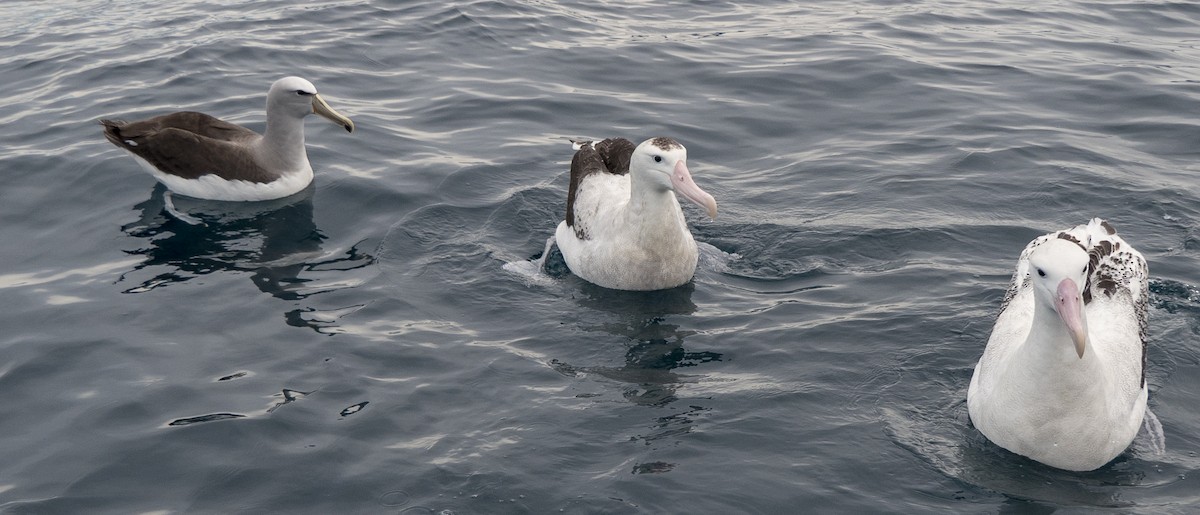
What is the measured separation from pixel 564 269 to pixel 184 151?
418 centimetres

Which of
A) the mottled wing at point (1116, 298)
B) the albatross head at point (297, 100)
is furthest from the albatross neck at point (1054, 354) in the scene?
the albatross head at point (297, 100)

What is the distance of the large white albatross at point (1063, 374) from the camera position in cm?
643

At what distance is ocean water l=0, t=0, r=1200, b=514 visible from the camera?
7094 mm

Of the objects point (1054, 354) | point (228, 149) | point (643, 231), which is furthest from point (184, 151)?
point (1054, 354)

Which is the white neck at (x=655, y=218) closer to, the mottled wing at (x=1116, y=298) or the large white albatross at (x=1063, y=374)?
the large white albatross at (x=1063, y=374)

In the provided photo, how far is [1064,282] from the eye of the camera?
20.6ft

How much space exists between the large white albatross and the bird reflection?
16.7ft

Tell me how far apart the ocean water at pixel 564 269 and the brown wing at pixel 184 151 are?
1.33ft

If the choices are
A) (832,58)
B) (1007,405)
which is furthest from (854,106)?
(1007,405)

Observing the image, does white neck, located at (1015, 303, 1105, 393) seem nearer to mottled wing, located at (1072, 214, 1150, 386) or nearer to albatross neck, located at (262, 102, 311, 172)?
mottled wing, located at (1072, 214, 1150, 386)

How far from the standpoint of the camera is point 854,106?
47.1 feet

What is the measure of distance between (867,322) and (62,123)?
10.4 m

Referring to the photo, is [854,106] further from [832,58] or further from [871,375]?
[871,375]

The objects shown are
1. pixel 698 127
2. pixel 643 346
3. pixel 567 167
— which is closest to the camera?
pixel 643 346
